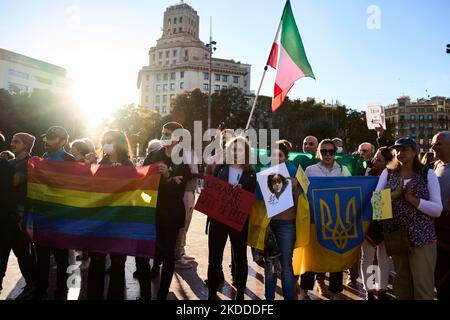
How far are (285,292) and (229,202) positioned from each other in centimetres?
116

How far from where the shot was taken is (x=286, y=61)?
6844mm

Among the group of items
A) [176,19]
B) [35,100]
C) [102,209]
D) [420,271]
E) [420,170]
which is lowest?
[420,271]

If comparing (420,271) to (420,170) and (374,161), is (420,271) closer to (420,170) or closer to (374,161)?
(420,170)

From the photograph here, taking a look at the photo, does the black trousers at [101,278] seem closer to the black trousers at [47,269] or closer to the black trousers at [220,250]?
the black trousers at [47,269]

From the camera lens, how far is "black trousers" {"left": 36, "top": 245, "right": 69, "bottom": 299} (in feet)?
15.3

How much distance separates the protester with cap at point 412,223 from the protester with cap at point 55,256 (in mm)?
3784

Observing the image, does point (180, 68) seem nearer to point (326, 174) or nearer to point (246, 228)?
point (326, 174)

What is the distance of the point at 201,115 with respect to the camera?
53.8 m

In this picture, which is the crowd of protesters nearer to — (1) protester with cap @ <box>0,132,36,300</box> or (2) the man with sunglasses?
(1) protester with cap @ <box>0,132,36,300</box>

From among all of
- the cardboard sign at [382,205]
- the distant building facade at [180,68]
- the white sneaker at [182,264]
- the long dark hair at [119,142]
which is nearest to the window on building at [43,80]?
the distant building facade at [180,68]

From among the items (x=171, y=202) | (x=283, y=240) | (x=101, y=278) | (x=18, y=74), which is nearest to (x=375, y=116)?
(x=283, y=240)

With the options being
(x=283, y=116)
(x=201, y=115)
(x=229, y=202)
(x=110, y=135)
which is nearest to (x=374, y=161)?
(x=229, y=202)

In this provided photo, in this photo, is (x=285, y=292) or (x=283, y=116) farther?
(x=283, y=116)

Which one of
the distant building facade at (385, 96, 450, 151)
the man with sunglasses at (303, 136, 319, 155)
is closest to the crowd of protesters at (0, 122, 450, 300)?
the man with sunglasses at (303, 136, 319, 155)
